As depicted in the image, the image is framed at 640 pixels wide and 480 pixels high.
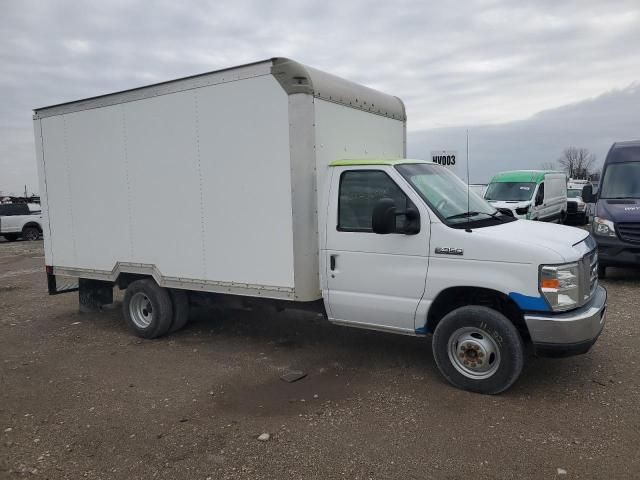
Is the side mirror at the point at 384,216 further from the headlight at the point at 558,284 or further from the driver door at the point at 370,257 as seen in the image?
the headlight at the point at 558,284

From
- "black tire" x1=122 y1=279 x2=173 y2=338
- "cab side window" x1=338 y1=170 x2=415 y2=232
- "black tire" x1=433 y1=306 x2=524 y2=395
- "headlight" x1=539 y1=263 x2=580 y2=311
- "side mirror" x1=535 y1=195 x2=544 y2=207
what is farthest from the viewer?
"side mirror" x1=535 y1=195 x2=544 y2=207

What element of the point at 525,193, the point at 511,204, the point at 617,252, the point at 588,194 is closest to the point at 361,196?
the point at 617,252

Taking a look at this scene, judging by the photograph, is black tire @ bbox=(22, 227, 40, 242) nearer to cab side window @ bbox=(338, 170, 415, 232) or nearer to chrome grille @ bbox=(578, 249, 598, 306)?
cab side window @ bbox=(338, 170, 415, 232)

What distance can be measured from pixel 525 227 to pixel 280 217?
2.51m

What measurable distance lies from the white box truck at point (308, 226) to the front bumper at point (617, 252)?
16.2ft

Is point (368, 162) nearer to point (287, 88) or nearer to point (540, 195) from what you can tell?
point (287, 88)

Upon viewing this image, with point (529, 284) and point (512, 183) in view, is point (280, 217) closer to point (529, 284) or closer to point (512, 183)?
point (529, 284)

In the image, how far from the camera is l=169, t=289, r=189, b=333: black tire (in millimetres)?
7195

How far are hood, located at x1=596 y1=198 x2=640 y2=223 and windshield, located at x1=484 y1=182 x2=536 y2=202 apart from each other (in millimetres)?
7640

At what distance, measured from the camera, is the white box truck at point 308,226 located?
484cm

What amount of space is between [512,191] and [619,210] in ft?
28.1

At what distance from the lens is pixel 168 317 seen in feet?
23.5

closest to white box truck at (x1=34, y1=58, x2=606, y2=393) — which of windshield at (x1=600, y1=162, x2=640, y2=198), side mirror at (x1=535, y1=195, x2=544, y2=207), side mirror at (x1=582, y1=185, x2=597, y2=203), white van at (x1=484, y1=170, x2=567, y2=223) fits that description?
side mirror at (x1=582, y1=185, x2=597, y2=203)

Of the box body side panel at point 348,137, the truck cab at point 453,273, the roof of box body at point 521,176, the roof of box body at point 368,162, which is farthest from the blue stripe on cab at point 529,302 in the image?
the roof of box body at point 521,176
